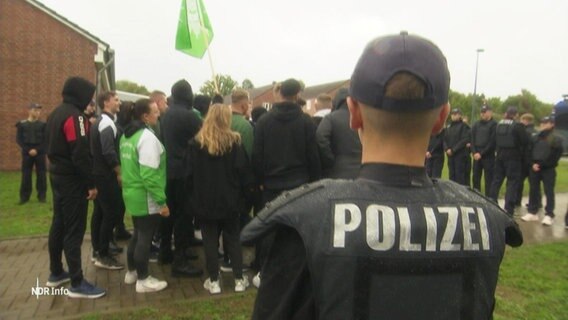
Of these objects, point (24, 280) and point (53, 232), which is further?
point (24, 280)

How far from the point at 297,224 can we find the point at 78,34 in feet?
59.7

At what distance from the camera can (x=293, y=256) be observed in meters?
1.20

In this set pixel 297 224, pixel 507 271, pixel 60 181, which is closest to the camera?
pixel 297 224

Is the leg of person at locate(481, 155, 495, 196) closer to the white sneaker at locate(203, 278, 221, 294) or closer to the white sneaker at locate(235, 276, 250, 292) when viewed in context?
the white sneaker at locate(235, 276, 250, 292)

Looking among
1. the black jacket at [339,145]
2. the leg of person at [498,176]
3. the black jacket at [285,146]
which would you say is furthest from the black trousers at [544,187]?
the black jacket at [285,146]

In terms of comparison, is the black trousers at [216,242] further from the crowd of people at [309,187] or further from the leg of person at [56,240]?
the leg of person at [56,240]

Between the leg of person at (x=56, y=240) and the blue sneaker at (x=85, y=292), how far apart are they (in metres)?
0.37

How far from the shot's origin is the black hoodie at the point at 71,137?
417 centimetres

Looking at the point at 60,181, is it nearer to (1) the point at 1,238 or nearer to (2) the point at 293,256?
(1) the point at 1,238

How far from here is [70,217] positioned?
4.25m

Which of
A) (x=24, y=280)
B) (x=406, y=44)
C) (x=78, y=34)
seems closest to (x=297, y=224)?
(x=406, y=44)

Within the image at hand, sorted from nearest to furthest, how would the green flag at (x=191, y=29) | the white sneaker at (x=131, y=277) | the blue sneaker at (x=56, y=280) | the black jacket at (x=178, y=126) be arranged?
the blue sneaker at (x=56, y=280) < the white sneaker at (x=131, y=277) < the black jacket at (x=178, y=126) < the green flag at (x=191, y=29)

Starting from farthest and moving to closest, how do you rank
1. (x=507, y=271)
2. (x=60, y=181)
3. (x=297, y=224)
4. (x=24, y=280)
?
(x=507, y=271) < (x=24, y=280) < (x=60, y=181) < (x=297, y=224)

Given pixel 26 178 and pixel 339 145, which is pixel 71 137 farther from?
pixel 26 178
